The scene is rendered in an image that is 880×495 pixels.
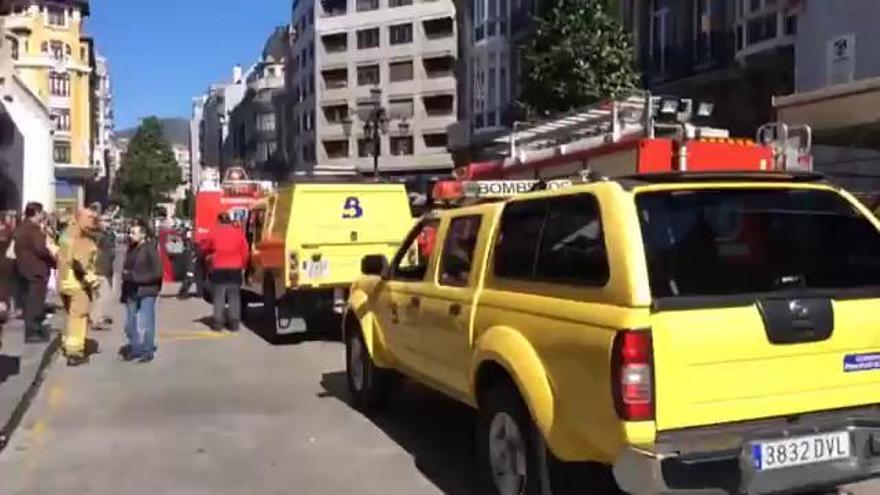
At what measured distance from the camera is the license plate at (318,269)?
13469 millimetres

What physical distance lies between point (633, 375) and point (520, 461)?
3.95 feet

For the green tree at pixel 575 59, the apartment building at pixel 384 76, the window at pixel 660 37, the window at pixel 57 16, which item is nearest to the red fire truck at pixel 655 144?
the green tree at pixel 575 59

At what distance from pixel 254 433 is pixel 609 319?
4.31m

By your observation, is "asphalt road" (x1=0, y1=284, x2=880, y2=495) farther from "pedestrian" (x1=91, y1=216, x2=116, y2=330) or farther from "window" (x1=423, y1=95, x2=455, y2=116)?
"window" (x1=423, y1=95, x2=455, y2=116)

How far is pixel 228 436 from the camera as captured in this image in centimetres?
794

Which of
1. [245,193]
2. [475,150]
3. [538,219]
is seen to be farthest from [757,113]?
[538,219]

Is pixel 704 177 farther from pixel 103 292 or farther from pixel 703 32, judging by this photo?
pixel 703 32

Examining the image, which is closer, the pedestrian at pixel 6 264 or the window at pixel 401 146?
the pedestrian at pixel 6 264

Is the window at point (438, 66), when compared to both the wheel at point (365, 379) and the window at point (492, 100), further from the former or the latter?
the wheel at point (365, 379)

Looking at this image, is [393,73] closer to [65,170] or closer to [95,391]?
[65,170]

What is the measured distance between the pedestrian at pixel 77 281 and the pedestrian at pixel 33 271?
1030 mm

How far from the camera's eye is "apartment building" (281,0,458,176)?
77750mm

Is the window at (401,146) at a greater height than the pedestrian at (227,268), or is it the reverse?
the window at (401,146)

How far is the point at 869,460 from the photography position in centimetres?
477
